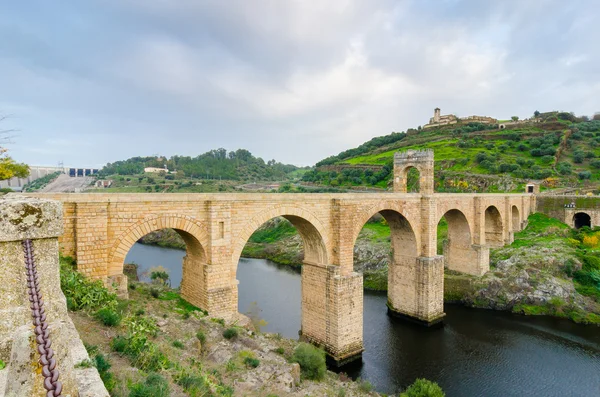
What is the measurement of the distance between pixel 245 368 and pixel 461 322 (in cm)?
1560

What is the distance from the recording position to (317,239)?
15742 millimetres

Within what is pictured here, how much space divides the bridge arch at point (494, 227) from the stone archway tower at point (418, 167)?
36.1 ft

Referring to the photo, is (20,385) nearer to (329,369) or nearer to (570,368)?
(329,369)

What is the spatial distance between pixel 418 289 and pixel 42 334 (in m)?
20.2

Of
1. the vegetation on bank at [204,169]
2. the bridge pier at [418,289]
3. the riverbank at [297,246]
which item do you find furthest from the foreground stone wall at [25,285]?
the vegetation on bank at [204,169]

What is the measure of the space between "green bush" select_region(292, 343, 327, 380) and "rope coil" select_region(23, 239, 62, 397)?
10.8 m

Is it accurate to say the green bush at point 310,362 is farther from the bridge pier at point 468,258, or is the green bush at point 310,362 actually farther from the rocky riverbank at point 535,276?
the bridge pier at point 468,258

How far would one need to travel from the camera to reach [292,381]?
1073cm

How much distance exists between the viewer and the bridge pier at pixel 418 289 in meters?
19.6

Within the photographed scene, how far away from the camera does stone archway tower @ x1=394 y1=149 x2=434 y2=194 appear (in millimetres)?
21047

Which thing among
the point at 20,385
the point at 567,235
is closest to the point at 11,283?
the point at 20,385

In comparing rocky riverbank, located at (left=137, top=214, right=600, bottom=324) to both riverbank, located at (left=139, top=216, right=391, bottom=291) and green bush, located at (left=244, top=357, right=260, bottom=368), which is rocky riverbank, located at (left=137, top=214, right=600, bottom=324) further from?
green bush, located at (left=244, top=357, right=260, bottom=368)

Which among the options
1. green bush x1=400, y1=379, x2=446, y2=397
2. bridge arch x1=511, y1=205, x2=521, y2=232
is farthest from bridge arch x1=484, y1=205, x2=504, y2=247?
green bush x1=400, y1=379, x2=446, y2=397

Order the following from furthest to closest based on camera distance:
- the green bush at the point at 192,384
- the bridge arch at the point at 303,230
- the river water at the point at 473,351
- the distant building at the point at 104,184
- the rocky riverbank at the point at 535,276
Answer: the distant building at the point at 104,184
the rocky riverbank at the point at 535,276
the river water at the point at 473,351
the bridge arch at the point at 303,230
the green bush at the point at 192,384
